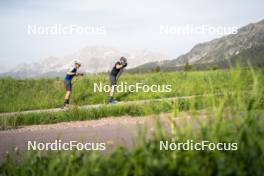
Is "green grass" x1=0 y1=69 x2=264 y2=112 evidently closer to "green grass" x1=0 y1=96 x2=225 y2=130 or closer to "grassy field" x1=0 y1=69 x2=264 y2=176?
"green grass" x1=0 y1=96 x2=225 y2=130

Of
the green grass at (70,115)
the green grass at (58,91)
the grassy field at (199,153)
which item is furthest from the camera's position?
the green grass at (58,91)

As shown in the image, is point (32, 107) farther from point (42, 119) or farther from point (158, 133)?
point (158, 133)

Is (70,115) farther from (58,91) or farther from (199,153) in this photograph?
(58,91)

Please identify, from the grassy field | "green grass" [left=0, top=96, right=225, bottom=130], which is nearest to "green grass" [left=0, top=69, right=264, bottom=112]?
"green grass" [left=0, top=96, right=225, bottom=130]

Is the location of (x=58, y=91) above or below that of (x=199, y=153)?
below

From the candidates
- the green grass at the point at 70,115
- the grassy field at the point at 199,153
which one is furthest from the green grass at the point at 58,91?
the grassy field at the point at 199,153

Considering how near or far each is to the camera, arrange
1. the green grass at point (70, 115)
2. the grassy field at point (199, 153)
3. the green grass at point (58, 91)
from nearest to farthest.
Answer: the grassy field at point (199, 153) < the green grass at point (70, 115) < the green grass at point (58, 91)

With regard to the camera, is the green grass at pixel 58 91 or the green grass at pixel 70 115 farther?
the green grass at pixel 58 91

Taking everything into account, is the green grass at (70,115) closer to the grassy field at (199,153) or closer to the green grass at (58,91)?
the green grass at (58,91)

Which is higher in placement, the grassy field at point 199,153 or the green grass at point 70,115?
the grassy field at point 199,153

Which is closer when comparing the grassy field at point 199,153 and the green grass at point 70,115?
the grassy field at point 199,153

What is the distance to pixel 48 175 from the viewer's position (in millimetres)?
3721

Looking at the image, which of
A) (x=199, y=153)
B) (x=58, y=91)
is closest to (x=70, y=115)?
(x=199, y=153)

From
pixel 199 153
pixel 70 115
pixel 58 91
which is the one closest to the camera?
pixel 199 153
